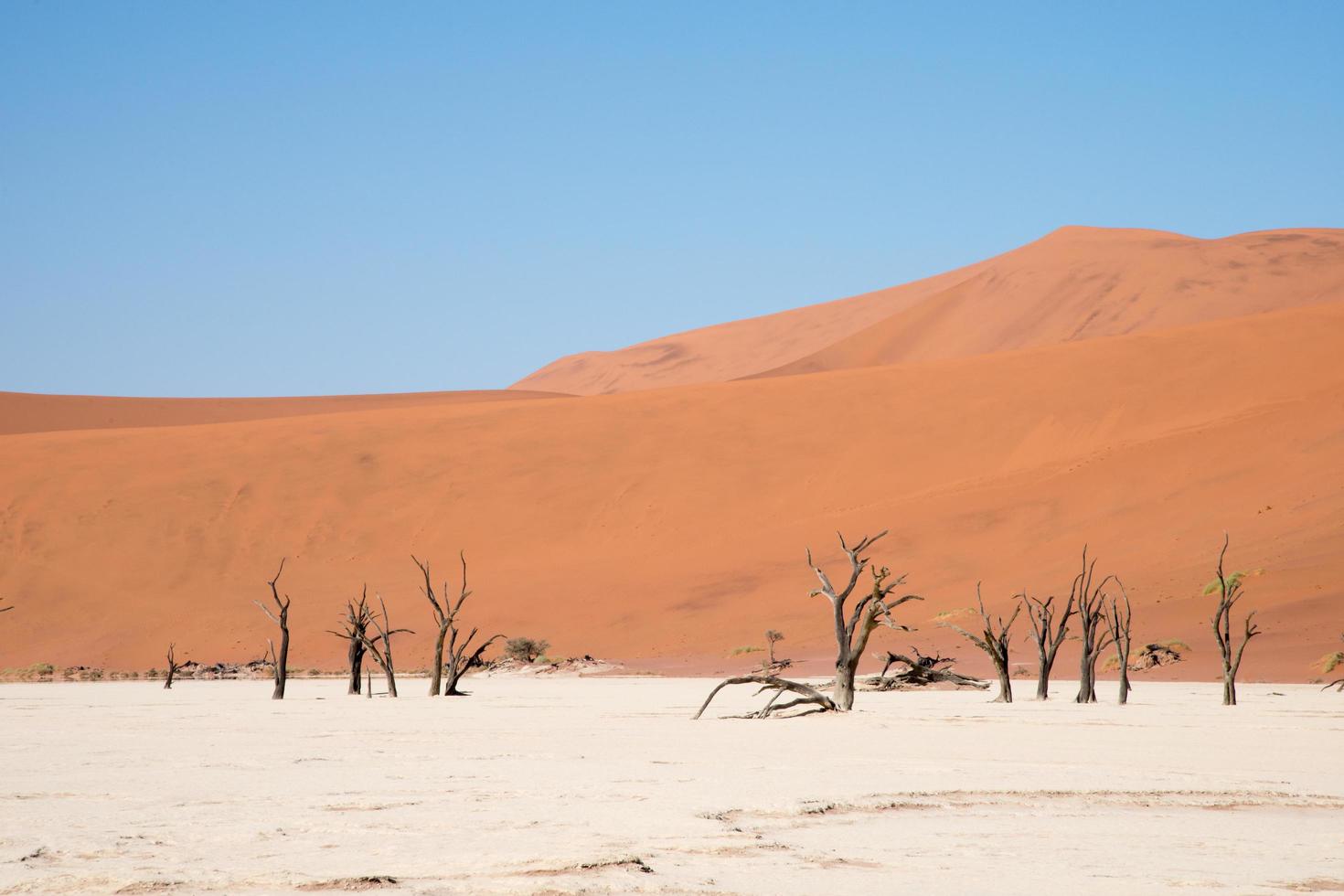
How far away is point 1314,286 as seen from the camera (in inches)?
3068

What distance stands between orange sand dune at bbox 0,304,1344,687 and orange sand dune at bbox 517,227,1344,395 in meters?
25.5

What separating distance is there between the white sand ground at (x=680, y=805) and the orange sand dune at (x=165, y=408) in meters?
68.3

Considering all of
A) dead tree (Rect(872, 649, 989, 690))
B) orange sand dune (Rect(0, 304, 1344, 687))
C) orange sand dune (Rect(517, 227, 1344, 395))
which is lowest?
dead tree (Rect(872, 649, 989, 690))

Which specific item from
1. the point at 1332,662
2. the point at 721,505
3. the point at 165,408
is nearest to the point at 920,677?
the point at 1332,662

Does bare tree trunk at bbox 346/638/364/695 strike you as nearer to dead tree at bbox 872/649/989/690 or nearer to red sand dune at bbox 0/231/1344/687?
dead tree at bbox 872/649/989/690

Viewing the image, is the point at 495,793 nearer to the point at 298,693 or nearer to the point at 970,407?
the point at 298,693

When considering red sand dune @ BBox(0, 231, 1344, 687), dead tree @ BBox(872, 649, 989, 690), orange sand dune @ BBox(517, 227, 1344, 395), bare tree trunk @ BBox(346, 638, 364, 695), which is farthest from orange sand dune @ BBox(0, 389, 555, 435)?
dead tree @ BBox(872, 649, 989, 690)

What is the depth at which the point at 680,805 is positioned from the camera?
30.4 ft

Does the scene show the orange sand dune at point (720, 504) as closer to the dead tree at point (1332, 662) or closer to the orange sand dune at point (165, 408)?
the dead tree at point (1332, 662)

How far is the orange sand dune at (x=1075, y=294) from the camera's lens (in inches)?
3088

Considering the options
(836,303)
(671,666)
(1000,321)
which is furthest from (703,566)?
(836,303)

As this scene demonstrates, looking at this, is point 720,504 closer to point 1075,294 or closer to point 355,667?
point 355,667

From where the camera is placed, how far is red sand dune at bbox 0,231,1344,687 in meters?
35.4

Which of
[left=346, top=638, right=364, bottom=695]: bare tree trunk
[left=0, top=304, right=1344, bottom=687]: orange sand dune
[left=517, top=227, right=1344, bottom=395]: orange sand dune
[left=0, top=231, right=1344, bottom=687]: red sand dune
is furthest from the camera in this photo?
[left=517, top=227, right=1344, bottom=395]: orange sand dune
